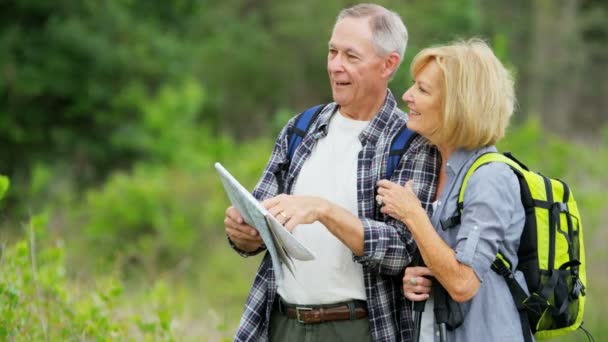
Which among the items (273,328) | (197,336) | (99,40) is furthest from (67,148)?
(273,328)

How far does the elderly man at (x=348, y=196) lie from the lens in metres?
3.50

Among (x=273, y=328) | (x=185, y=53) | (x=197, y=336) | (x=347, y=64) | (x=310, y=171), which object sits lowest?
(x=197, y=336)

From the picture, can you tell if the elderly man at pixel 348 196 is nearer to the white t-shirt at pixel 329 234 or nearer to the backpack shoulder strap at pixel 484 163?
the white t-shirt at pixel 329 234

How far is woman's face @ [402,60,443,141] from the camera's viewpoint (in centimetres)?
328

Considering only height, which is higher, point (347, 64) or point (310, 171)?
point (347, 64)

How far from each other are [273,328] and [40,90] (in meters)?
12.0

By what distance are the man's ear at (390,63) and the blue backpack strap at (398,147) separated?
0.72ft

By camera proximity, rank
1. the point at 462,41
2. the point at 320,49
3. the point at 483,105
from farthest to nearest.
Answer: the point at 320,49 < the point at 462,41 < the point at 483,105

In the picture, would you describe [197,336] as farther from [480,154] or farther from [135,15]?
[135,15]

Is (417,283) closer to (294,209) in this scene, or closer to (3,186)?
(294,209)

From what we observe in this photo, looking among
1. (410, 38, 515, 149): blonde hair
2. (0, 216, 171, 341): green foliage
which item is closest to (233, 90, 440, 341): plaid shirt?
(410, 38, 515, 149): blonde hair

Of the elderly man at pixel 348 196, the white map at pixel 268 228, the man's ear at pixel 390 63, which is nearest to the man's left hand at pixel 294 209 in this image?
the white map at pixel 268 228

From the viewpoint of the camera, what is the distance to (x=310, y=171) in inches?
144

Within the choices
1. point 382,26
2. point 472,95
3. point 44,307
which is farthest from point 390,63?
point 44,307
